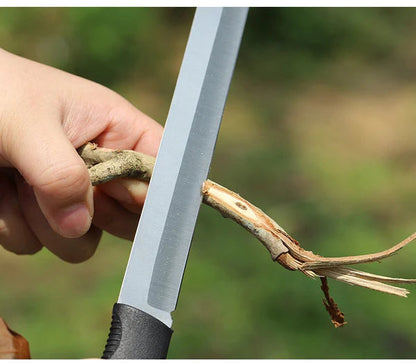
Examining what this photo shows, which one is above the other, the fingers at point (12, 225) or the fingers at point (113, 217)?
the fingers at point (113, 217)

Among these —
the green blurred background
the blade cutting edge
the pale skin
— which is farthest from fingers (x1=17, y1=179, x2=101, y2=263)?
the green blurred background

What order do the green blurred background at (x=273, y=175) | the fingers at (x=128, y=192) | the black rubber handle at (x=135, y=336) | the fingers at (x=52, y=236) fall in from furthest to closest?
the green blurred background at (x=273, y=175) → the fingers at (x=52, y=236) → the fingers at (x=128, y=192) → the black rubber handle at (x=135, y=336)

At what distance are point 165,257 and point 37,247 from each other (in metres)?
0.59

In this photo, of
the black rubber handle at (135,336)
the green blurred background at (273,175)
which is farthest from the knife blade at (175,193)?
the green blurred background at (273,175)

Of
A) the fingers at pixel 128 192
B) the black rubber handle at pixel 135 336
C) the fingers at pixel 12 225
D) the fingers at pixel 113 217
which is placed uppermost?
the fingers at pixel 128 192

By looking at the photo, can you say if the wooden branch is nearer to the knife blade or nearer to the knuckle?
the knife blade

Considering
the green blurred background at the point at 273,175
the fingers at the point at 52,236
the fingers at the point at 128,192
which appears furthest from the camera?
the green blurred background at the point at 273,175

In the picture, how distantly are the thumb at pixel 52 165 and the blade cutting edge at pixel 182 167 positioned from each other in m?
0.14

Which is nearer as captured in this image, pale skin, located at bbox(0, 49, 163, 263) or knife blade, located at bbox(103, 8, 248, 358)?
knife blade, located at bbox(103, 8, 248, 358)

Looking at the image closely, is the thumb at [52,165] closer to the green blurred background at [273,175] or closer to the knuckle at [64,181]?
the knuckle at [64,181]

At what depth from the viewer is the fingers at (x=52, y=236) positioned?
1281 millimetres

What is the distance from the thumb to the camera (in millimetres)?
956

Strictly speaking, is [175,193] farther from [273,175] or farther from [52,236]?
[273,175]

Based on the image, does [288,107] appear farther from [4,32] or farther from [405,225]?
[4,32]
